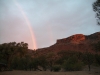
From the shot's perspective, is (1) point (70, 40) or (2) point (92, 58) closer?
(2) point (92, 58)

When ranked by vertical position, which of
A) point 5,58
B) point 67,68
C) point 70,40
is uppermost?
point 70,40

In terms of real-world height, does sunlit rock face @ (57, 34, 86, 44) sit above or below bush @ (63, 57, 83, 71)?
above

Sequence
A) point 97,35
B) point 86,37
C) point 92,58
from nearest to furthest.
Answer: point 92,58 < point 97,35 < point 86,37

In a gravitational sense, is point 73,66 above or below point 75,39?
below

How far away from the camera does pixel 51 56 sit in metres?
56.9

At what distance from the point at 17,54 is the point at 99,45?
26.0m

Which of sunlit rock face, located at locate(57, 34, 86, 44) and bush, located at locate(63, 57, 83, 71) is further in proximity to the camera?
sunlit rock face, located at locate(57, 34, 86, 44)

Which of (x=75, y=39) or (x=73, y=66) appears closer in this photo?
(x=73, y=66)

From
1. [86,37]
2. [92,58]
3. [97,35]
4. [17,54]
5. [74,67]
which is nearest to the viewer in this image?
[74,67]

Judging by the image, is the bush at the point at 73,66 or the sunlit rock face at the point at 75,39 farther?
the sunlit rock face at the point at 75,39

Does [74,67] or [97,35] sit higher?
[97,35]

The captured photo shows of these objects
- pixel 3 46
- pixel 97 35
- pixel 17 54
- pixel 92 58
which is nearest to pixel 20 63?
pixel 17 54

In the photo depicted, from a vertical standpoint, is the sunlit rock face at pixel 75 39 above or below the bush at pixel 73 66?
above

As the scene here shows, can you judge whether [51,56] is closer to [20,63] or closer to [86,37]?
[20,63]
